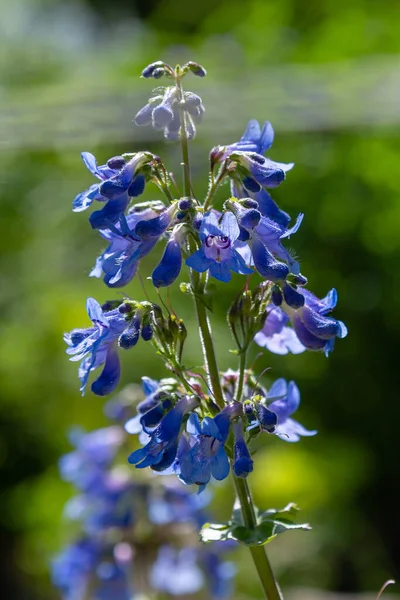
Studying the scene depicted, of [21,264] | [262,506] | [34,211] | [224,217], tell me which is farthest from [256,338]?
[34,211]

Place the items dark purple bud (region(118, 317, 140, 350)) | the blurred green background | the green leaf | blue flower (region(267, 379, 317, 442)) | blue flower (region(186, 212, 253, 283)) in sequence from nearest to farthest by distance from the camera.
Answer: blue flower (region(186, 212, 253, 283)), dark purple bud (region(118, 317, 140, 350)), the green leaf, blue flower (region(267, 379, 317, 442)), the blurred green background

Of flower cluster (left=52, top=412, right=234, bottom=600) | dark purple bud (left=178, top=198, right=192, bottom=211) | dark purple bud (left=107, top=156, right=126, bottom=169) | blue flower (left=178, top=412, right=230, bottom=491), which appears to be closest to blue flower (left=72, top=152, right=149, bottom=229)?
dark purple bud (left=107, top=156, right=126, bottom=169)

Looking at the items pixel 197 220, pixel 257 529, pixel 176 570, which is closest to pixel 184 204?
pixel 197 220

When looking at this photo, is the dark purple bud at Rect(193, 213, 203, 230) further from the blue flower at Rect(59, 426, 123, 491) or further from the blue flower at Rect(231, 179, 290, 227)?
the blue flower at Rect(59, 426, 123, 491)

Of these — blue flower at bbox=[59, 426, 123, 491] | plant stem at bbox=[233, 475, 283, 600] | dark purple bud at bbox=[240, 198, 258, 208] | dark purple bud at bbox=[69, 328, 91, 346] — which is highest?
dark purple bud at bbox=[240, 198, 258, 208]

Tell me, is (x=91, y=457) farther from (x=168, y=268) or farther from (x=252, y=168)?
(x=252, y=168)

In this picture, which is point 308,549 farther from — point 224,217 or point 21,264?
point 224,217
